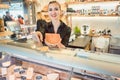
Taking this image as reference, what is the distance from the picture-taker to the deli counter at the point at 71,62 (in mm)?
786

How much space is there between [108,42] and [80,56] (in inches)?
103

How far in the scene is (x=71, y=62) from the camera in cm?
87

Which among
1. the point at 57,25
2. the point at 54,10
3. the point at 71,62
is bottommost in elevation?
the point at 71,62

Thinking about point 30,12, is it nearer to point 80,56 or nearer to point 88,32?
point 88,32

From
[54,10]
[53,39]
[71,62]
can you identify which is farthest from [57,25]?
[71,62]

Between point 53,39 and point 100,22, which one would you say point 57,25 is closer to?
point 53,39

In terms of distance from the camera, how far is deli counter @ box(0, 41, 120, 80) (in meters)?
0.79

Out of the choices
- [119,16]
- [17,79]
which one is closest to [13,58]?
[17,79]

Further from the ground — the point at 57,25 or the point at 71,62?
the point at 57,25

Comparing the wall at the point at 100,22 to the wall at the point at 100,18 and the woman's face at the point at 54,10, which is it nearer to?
the wall at the point at 100,18

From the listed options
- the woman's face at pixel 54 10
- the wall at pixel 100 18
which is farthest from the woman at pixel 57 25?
the wall at pixel 100 18

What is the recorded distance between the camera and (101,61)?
0.82 metres

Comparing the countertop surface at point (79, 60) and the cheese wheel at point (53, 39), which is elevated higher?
A: the cheese wheel at point (53, 39)

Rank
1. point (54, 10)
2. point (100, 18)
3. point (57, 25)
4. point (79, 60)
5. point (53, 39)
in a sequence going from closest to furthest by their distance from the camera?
point (79, 60) → point (53, 39) → point (54, 10) → point (57, 25) → point (100, 18)
